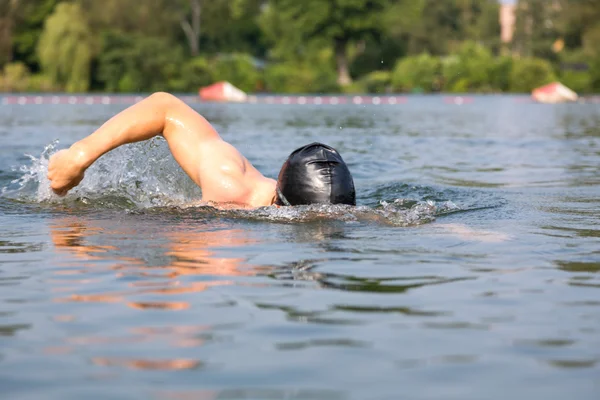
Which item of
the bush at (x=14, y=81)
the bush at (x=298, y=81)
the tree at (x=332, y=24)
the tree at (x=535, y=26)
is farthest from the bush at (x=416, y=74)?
the bush at (x=14, y=81)

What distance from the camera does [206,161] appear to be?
23.0 feet

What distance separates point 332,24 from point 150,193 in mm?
71451

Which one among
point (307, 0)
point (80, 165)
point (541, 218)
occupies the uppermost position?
point (307, 0)

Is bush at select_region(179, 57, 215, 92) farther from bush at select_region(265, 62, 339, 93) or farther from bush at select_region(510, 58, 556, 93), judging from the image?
bush at select_region(510, 58, 556, 93)

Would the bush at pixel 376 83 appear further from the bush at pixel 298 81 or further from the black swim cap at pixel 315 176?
the black swim cap at pixel 315 176

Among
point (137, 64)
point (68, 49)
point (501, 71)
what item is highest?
point (68, 49)

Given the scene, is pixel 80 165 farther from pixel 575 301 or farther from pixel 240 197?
pixel 575 301

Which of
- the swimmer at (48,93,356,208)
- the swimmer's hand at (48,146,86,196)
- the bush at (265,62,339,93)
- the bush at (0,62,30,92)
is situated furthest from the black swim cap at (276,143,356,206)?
the bush at (265,62,339,93)

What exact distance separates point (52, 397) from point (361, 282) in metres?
2.17

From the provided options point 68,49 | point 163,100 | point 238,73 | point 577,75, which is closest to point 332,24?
point 238,73

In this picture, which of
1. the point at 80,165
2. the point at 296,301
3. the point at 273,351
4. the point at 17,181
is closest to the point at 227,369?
the point at 273,351

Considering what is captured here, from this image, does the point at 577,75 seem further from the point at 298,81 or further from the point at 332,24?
the point at 332,24

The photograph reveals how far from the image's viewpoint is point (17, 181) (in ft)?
34.3

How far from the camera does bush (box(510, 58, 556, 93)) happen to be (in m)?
67.0
